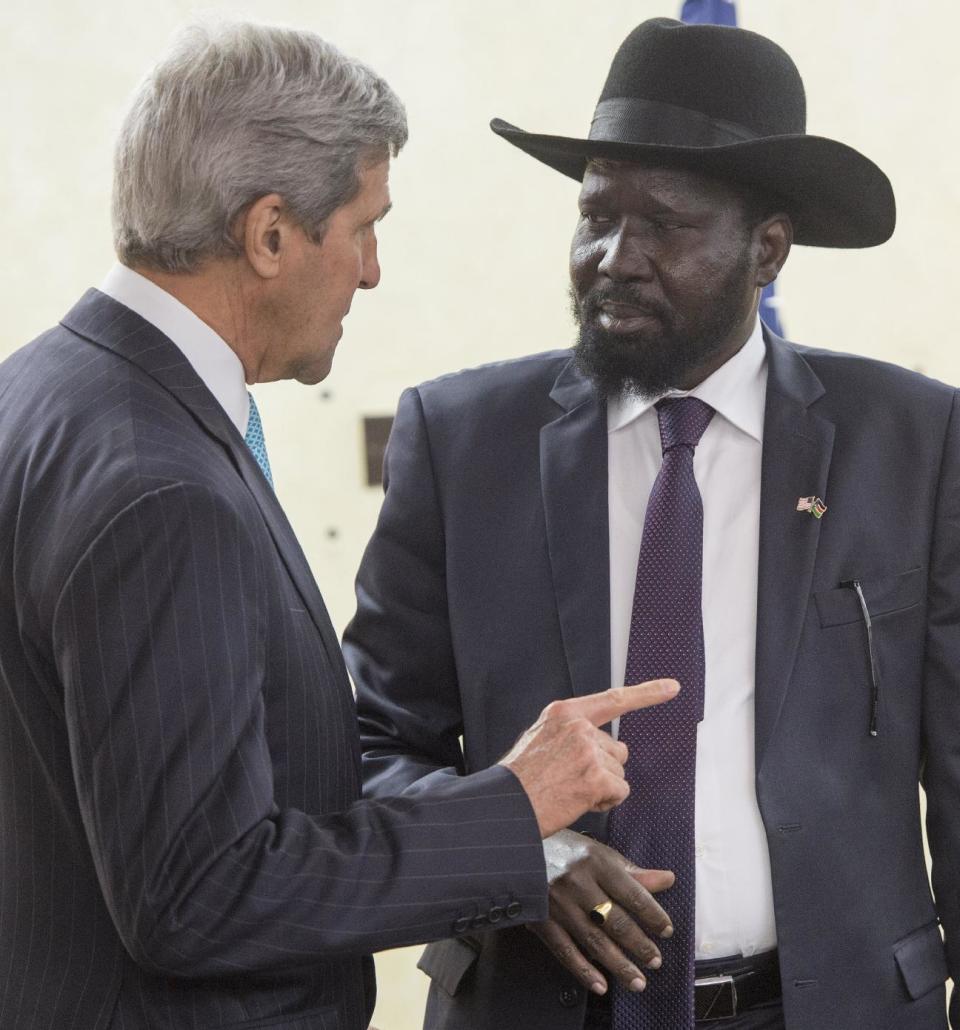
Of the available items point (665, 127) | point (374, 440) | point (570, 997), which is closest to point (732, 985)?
point (570, 997)

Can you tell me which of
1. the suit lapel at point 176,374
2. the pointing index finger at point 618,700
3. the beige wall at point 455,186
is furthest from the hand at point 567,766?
the beige wall at point 455,186

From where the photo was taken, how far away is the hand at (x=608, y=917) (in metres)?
1.55

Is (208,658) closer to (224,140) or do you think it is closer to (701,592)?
(224,140)

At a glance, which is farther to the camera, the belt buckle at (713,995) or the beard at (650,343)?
the beard at (650,343)

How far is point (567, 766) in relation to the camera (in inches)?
52.0

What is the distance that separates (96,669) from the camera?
1.15 metres

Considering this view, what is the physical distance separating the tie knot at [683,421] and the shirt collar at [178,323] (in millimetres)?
655

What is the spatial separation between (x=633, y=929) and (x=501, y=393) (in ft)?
2.44

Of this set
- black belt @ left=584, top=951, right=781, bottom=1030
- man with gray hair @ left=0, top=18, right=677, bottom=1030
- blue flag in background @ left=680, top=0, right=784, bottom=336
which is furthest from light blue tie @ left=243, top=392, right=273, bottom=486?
blue flag in background @ left=680, top=0, right=784, bottom=336

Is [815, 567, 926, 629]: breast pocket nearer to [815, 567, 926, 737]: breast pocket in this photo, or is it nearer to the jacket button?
[815, 567, 926, 737]: breast pocket

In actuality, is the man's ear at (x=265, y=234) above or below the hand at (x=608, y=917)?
above

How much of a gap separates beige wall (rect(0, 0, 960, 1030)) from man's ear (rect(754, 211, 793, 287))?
2016mm

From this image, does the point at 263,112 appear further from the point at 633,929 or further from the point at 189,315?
the point at 633,929

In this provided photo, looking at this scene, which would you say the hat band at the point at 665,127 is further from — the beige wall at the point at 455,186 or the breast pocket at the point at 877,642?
the beige wall at the point at 455,186
